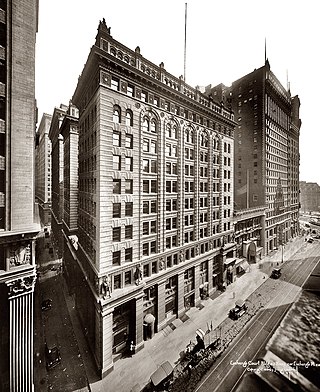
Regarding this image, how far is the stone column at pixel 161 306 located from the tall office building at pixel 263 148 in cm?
3908

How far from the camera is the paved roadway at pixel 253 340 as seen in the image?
19562 mm

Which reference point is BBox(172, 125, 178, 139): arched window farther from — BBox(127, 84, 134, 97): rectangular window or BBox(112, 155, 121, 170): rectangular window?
BBox(112, 155, 121, 170): rectangular window

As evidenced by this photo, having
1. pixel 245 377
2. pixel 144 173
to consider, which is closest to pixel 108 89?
pixel 144 173

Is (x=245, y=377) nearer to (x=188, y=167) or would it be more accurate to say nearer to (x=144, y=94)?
(x=188, y=167)

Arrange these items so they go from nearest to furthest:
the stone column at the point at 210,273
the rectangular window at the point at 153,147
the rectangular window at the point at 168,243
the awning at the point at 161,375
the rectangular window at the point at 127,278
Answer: the awning at the point at 161,375 < the rectangular window at the point at 127,278 < the rectangular window at the point at 153,147 < the rectangular window at the point at 168,243 < the stone column at the point at 210,273

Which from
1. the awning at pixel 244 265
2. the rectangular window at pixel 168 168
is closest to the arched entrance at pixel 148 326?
the rectangular window at pixel 168 168

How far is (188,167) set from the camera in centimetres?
3216

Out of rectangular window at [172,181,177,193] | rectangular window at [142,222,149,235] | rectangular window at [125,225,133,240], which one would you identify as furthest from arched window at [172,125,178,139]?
rectangular window at [125,225,133,240]

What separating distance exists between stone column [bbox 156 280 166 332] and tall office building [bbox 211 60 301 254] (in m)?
39.1

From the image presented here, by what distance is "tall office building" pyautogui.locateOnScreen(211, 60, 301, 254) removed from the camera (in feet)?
181

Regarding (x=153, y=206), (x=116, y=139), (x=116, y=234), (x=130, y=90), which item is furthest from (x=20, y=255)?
(x=130, y=90)

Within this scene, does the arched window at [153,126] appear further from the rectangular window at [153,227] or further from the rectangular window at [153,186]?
the rectangular window at [153,227]

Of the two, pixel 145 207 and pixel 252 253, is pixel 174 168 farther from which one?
pixel 252 253

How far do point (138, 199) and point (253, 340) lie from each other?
77.0ft
